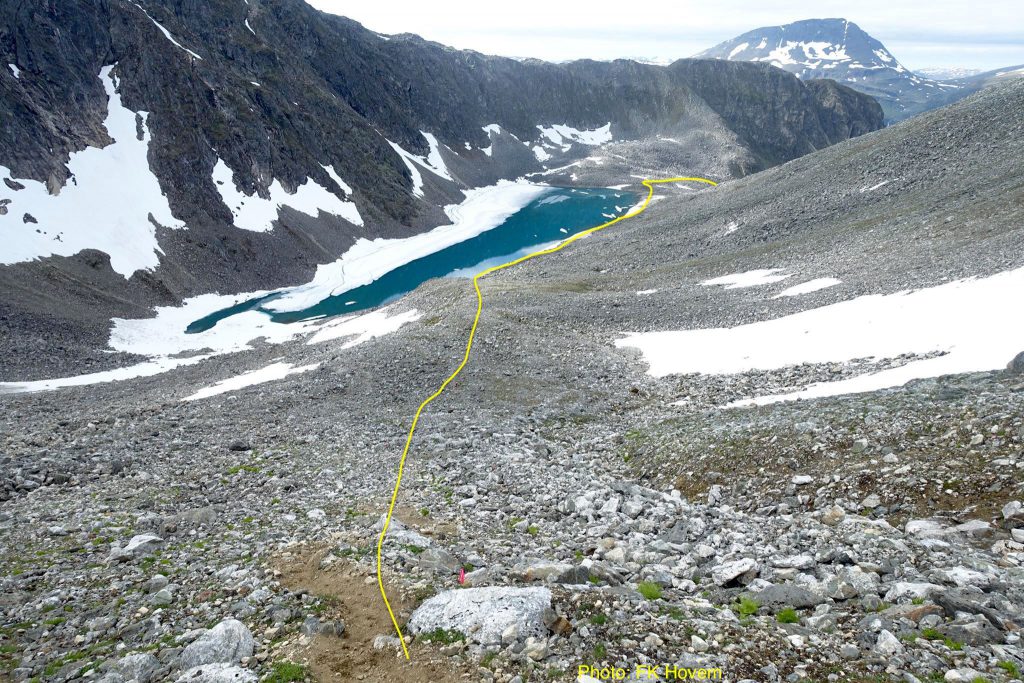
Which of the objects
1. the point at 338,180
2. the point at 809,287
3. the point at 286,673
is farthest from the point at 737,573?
the point at 338,180

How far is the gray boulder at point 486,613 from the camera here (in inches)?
342

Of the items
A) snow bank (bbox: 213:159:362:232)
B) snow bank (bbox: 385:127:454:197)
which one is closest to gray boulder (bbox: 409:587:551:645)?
snow bank (bbox: 213:159:362:232)

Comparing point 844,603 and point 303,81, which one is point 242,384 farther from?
point 303,81

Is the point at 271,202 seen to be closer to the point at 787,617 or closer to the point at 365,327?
the point at 365,327

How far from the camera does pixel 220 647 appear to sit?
8977mm

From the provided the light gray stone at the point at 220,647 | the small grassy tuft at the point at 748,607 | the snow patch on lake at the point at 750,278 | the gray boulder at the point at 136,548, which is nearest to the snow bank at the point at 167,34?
the snow patch on lake at the point at 750,278

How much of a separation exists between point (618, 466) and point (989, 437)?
341 inches

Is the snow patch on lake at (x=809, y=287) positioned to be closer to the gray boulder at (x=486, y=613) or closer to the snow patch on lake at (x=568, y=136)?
the gray boulder at (x=486, y=613)

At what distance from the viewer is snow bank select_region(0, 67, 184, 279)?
199 ft

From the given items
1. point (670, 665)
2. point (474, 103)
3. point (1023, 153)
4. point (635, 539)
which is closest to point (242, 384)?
point (635, 539)

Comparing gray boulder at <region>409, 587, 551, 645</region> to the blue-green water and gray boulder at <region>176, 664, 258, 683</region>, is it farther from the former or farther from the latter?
the blue-green water

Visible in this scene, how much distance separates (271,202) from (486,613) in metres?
90.4

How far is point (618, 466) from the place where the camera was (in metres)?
17.7

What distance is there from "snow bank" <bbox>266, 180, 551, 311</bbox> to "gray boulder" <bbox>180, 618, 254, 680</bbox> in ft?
206
